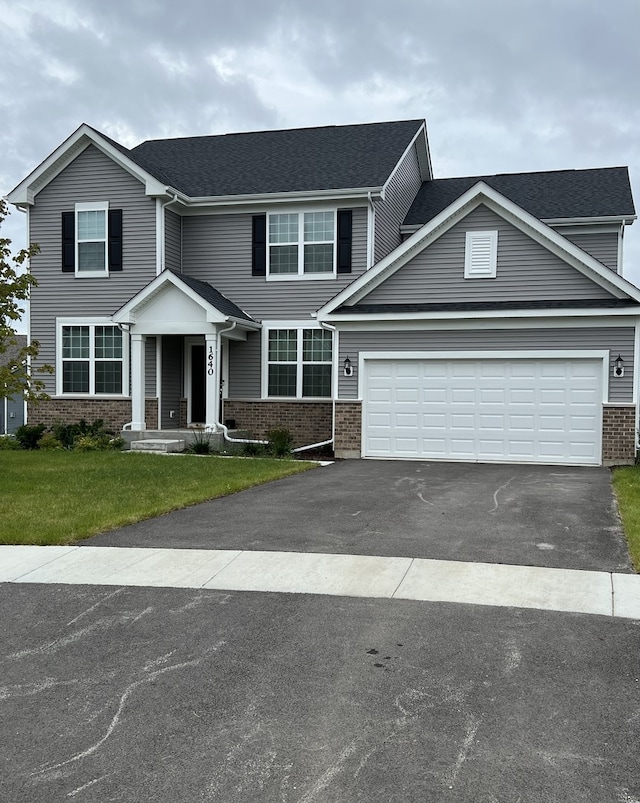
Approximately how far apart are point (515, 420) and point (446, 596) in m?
11.5

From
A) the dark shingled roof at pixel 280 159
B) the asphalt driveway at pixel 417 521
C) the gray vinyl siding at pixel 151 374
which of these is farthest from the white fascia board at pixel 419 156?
the asphalt driveway at pixel 417 521

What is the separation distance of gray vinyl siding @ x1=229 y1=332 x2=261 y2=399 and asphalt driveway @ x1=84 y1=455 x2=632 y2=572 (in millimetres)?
7541

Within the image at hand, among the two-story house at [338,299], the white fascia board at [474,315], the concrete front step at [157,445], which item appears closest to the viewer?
the white fascia board at [474,315]

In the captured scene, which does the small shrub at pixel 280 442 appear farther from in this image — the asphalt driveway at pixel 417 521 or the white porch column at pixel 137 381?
the asphalt driveway at pixel 417 521

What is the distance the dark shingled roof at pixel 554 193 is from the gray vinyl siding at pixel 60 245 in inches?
317

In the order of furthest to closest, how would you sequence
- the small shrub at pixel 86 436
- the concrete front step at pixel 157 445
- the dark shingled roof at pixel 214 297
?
the dark shingled roof at pixel 214 297, the small shrub at pixel 86 436, the concrete front step at pixel 157 445

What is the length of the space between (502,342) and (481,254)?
84.3 inches

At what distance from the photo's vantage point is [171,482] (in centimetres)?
1333

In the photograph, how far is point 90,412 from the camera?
22.2 meters

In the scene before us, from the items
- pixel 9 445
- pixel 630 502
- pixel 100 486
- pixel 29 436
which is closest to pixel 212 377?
pixel 29 436

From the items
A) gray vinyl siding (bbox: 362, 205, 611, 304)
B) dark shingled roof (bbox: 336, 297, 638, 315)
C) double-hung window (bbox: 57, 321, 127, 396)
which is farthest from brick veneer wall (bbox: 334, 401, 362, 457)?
double-hung window (bbox: 57, 321, 127, 396)

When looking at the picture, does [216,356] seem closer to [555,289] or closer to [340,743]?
[555,289]

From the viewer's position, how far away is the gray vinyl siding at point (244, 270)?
21172 mm

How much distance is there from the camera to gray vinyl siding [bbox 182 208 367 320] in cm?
2117
